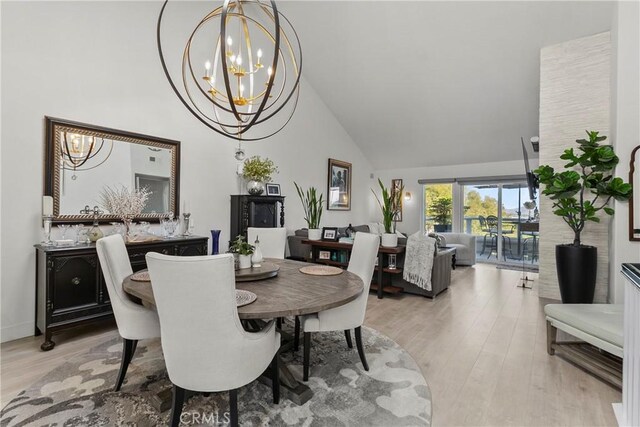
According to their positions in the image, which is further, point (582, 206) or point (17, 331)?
point (582, 206)

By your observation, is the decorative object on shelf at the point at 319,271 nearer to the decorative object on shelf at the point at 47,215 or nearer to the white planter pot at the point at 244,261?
the white planter pot at the point at 244,261

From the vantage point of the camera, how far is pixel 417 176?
8047mm

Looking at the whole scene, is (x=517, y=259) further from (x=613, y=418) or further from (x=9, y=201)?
(x=9, y=201)

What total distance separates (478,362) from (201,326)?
212 cm

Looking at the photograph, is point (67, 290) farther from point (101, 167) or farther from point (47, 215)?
point (101, 167)

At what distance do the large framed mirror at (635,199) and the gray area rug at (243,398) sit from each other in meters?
2.67

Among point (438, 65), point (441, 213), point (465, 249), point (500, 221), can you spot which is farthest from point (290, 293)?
point (441, 213)

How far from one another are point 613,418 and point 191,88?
5122 millimetres

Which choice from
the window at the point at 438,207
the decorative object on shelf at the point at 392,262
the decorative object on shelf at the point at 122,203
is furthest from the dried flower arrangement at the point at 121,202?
the window at the point at 438,207

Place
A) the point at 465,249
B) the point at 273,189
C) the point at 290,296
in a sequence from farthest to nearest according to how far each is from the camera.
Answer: the point at 465,249
the point at 273,189
the point at 290,296

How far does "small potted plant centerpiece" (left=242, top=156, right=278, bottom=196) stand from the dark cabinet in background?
133 mm

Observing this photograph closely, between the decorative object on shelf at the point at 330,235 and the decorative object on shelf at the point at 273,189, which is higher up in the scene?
the decorative object on shelf at the point at 273,189

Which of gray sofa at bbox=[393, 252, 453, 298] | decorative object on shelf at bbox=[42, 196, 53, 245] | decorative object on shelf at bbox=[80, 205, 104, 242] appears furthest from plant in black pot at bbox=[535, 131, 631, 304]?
decorative object on shelf at bbox=[42, 196, 53, 245]

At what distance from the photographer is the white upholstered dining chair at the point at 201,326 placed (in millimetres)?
1295
